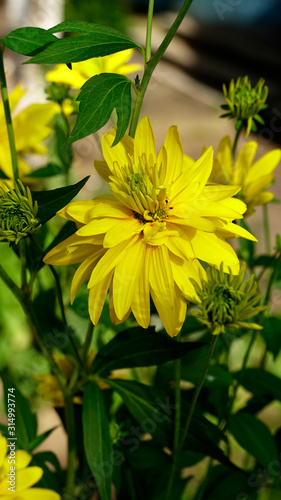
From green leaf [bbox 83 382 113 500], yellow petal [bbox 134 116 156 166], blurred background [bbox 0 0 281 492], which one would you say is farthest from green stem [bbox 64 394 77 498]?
blurred background [bbox 0 0 281 492]

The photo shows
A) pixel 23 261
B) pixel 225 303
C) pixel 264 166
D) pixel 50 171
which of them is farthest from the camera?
pixel 50 171

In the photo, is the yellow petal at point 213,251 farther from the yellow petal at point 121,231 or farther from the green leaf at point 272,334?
the green leaf at point 272,334

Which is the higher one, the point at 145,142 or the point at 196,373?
the point at 145,142

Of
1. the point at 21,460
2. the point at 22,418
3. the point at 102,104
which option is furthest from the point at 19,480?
the point at 102,104

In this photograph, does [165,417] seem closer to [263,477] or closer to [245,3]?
[263,477]

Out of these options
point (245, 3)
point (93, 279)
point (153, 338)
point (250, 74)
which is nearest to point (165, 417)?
point (153, 338)

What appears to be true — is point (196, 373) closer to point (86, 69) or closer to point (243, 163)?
point (243, 163)

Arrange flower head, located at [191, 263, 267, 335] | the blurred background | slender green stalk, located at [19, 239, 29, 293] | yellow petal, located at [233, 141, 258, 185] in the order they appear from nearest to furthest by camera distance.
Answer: flower head, located at [191, 263, 267, 335]
slender green stalk, located at [19, 239, 29, 293]
yellow petal, located at [233, 141, 258, 185]
the blurred background

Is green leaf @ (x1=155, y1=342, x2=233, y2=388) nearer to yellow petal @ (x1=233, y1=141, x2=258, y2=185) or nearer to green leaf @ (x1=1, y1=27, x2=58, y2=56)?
yellow petal @ (x1=233, y1=141, x2=258, y2=185)
